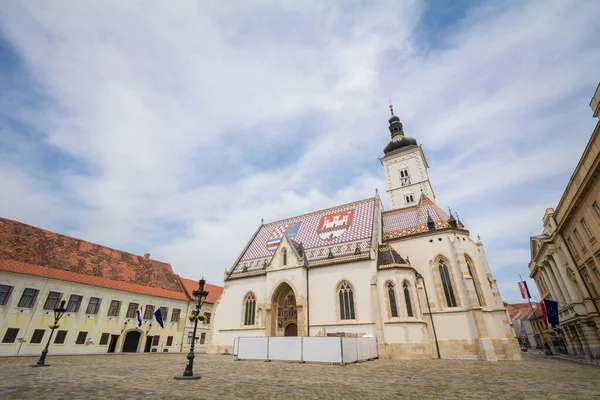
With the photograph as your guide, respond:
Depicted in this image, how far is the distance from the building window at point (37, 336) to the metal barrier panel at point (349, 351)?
95.4ft

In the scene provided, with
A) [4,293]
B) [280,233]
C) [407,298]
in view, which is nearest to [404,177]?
[280,233]

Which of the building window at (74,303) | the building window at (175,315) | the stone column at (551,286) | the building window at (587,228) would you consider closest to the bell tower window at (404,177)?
the stone column at (551,286)

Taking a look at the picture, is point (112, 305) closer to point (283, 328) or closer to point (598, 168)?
point (283, 328)

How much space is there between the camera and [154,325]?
34.9m

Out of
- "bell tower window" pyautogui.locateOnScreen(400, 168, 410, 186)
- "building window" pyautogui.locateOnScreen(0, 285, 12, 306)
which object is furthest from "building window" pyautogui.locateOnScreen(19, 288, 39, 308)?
"bell tower window" pyautogui.locateOnScreen(400, 168, 410, 186)

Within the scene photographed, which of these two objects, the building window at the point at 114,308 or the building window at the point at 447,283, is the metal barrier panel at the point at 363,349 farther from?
the building window at the point at 114,308

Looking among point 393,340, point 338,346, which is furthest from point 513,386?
point 393,340

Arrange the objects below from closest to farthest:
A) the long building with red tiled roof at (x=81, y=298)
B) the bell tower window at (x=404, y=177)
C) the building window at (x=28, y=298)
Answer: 1. the long building with red tiled roof at (x=81, y=298)
2. the building window at (x=28, y=298)
3. the bell tower window at (x=404, y=177)

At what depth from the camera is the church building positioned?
71.9 feet

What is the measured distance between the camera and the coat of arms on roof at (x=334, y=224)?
30438 millimetres

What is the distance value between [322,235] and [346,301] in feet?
27.3

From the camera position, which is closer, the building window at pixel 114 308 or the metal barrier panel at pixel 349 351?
the metal barrier panel at pixel 349 351

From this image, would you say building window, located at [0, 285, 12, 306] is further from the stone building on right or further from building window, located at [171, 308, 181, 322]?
the stone building on right

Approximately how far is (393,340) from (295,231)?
1657cm
